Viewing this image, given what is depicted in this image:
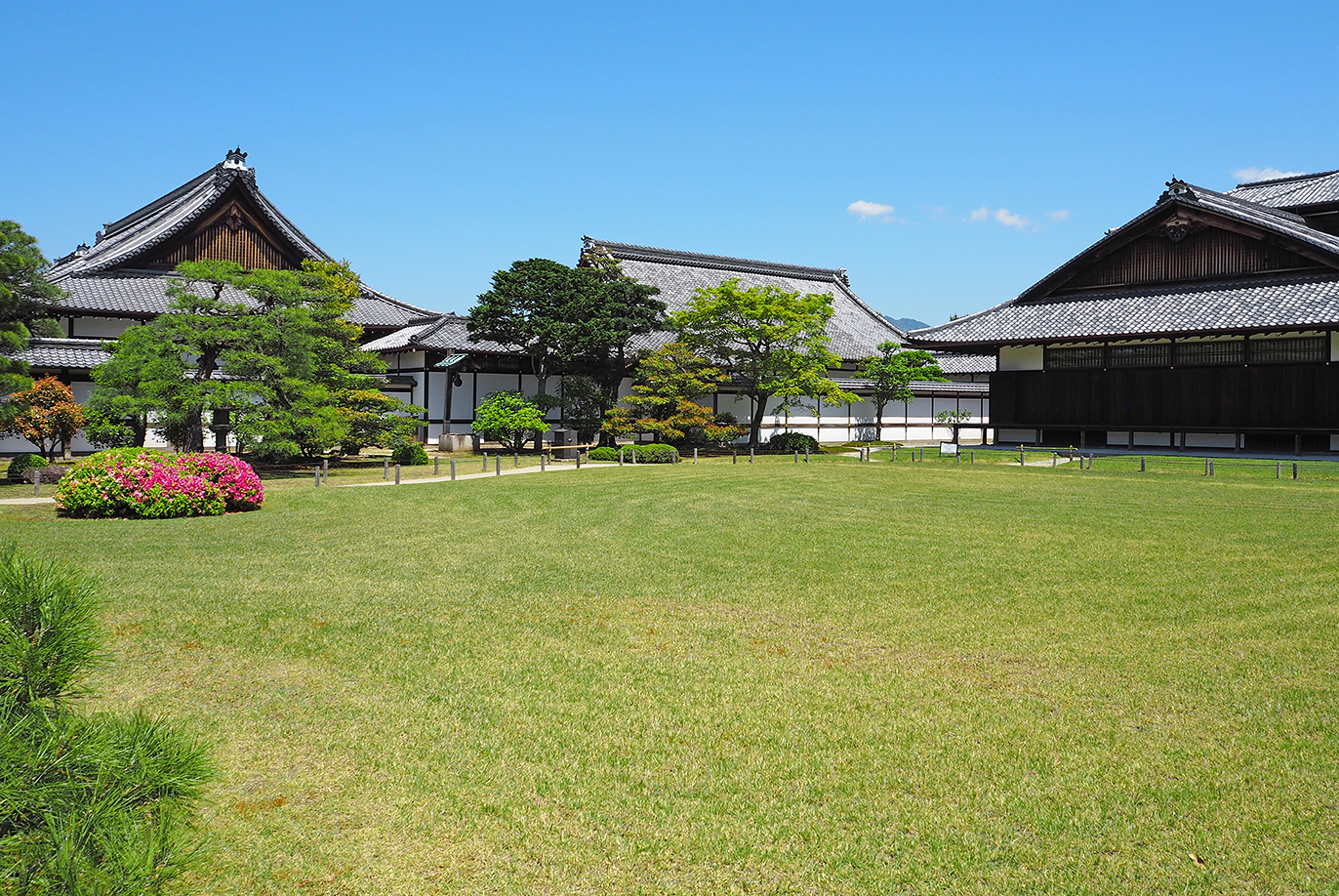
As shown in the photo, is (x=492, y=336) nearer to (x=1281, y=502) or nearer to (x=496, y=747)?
(x=1281, y=502)

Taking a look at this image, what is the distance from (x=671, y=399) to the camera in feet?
99.2

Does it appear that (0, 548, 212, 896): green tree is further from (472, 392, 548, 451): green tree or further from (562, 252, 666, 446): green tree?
(562, 252, 666, 446): green tree

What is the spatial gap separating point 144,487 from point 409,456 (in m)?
10.9

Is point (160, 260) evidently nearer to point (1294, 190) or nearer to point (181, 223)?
point (181, 223)

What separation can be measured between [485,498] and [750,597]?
9279 millimetres

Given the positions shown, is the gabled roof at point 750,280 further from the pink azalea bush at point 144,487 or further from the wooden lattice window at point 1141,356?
the pink azalea bush at point 144,487

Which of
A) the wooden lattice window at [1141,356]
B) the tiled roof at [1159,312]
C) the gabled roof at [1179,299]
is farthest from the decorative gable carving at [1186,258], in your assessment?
the wooden lattice window at [1141,356]

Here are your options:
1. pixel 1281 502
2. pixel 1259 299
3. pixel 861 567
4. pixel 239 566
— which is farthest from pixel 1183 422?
pixel 239 566

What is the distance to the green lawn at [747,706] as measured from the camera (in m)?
3.90

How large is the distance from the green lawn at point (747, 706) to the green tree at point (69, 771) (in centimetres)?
70

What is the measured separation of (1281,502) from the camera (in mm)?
15594

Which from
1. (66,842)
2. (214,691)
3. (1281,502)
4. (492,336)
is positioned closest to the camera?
(66,842)

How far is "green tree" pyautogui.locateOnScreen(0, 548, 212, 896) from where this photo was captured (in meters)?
2.81

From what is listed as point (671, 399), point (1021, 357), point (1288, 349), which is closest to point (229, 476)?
point (671, 399)
